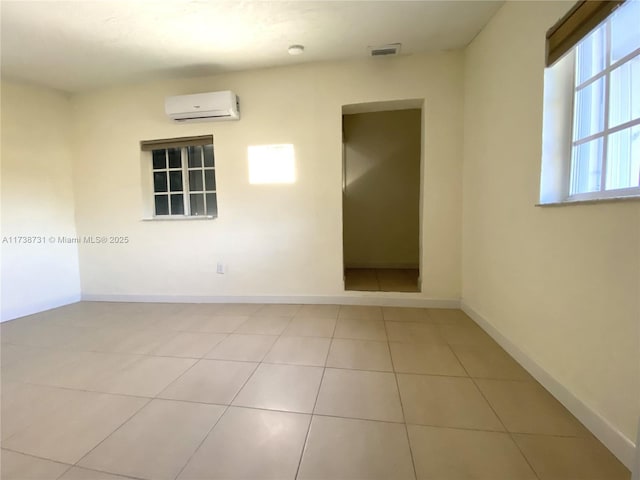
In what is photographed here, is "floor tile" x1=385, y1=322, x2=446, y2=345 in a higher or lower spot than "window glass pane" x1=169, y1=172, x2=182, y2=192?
lower

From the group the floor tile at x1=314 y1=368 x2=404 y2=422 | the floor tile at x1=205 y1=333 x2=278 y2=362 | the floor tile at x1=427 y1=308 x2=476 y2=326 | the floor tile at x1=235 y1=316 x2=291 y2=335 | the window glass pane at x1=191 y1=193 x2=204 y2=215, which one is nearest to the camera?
the floor tile at x1=314 y1=368 x2=404 y2=422

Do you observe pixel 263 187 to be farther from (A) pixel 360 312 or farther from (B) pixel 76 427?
(B) pixel 76 427

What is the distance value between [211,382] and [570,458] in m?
1.74

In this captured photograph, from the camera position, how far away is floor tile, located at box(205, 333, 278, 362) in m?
1.88

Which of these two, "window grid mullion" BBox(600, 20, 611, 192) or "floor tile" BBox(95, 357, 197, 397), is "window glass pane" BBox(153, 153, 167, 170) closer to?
"floor tile" BBox(95, 357, 197, 397)

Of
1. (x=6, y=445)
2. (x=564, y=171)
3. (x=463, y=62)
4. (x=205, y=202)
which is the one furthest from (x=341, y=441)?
(x=463, y=62)

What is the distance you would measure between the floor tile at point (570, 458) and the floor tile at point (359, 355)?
74 cm

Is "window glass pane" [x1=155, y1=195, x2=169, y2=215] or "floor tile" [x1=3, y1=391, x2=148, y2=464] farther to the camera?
"window glass pane" [x1=155, y1=195, x2=169, y2=215]

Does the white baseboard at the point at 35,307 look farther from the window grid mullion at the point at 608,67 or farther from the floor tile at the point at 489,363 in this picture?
the window grid mullion at the point at 608,67

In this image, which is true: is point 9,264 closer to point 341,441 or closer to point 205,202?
point 205,202

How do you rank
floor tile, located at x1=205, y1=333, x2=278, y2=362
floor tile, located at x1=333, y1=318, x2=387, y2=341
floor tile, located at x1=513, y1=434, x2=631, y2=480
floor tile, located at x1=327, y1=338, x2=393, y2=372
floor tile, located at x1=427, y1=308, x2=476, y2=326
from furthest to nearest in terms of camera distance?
floor tile, located at x1=427, y1=308, x2=476, y2=326 < floor tile, located at x1=333, y1=318, x2=387, y2=341 < floor tile, located at x1=205, y1=333, x2=278, y2=362 < floor tile, located at x1=327, y1=338, x2=393, y2=372 < floor tile, located at x1=513, y1=434, x2=631, y2=480

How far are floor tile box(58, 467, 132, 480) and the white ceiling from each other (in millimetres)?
2739

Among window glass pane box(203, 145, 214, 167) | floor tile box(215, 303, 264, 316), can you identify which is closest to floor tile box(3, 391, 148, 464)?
floor tile box(215, 303, 264, 316)

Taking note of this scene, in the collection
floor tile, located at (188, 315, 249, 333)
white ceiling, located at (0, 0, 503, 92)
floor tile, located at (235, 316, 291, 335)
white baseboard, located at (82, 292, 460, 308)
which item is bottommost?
floor tile, located at (188, 315, 249, 333)
